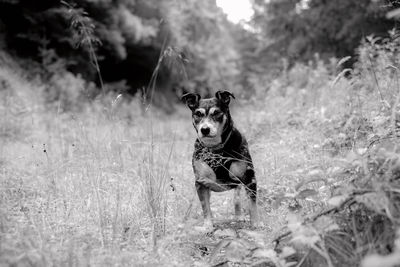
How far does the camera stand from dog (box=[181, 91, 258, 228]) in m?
3.99

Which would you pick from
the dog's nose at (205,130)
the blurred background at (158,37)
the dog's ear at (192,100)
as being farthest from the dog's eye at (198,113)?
the blurred background at (158,37)

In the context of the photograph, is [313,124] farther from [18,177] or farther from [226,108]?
[18,177]

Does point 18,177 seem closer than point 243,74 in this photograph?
Yes

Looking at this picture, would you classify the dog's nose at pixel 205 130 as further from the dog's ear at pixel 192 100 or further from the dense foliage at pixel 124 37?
the dense foliage at pixel 124 37

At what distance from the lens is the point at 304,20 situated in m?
14.4

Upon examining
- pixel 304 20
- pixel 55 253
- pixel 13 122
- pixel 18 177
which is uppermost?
pixel 304 20

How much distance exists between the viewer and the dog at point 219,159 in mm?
3994

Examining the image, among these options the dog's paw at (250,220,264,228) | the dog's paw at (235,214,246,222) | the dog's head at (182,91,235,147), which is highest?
the dog's head at (182,91,235,147)

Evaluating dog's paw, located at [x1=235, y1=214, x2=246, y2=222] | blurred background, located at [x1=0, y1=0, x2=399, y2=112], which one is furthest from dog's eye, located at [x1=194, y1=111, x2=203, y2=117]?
blurred background, located at [x1=0, y1=0, x2=399, y2=112]

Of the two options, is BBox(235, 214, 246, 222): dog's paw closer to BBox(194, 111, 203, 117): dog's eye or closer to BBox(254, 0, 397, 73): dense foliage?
BBox(194, 111, 203, 117): dog's eye

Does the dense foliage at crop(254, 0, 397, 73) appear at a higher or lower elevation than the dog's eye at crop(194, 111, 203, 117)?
higher

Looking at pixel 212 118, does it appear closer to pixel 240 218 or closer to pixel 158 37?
pixel 240 218

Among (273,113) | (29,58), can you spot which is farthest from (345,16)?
(29,58)

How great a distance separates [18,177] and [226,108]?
238 centimetres
